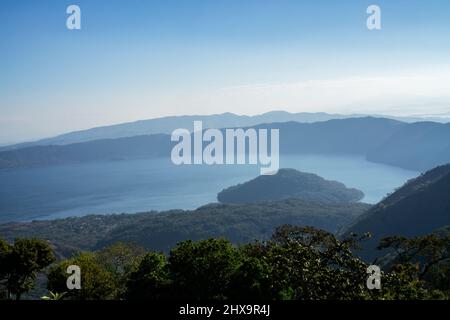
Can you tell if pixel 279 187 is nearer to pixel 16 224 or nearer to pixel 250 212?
pixel 250 212

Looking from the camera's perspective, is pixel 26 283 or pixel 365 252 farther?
pixel 365 252

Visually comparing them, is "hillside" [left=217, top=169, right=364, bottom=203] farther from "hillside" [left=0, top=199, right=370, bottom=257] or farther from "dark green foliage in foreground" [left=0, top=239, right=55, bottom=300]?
"dark green foliage in foreground" [left=0, top=239, right=55, bottom=300]

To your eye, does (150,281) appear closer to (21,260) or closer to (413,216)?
(21,260)

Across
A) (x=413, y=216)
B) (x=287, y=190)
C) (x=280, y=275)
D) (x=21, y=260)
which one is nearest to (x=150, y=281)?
(x=280, y=275)

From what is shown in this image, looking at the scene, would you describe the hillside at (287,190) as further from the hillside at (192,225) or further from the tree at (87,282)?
the tree at (87,282)
